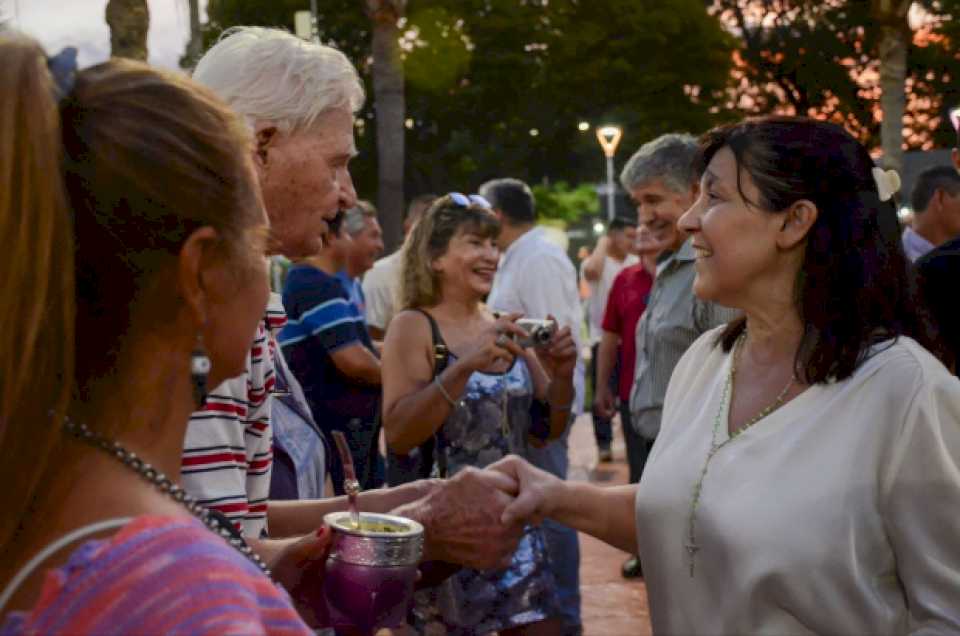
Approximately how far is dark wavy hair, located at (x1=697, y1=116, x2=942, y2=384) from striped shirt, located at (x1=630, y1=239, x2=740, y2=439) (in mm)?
2093

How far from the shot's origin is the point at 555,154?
133 feet

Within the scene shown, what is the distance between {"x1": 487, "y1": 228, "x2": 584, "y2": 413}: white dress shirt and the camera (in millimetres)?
7820

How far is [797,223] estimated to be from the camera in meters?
2.88

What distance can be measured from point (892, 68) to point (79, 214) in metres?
15.7

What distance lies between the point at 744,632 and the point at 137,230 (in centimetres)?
176

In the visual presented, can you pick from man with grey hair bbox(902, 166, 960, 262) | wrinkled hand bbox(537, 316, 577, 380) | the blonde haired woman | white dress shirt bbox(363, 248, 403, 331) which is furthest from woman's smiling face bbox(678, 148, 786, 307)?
white dress shirt bbox(363, 248, 403, 331)

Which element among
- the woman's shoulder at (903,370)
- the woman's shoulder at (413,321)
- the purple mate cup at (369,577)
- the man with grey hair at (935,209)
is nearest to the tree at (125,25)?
the woman's shoulder at (413,321)

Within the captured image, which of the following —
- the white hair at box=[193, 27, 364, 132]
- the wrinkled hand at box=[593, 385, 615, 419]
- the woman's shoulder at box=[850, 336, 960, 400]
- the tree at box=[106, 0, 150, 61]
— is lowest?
the wrinkled hand at box=[593, 385, 615, 419]

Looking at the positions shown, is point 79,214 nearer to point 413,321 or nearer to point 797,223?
point 797,223

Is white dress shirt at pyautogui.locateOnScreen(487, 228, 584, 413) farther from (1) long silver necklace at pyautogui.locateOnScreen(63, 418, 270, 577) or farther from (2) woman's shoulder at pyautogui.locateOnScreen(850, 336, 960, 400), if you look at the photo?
(1) long silver necklace at pyautogui.locateOnScreen(63, 418, 270, 577)

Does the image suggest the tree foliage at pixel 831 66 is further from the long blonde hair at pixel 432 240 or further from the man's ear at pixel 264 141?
the man's ear at pixel 264 141

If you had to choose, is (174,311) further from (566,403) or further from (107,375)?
(566,403)

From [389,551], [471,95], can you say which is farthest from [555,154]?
[389,551]

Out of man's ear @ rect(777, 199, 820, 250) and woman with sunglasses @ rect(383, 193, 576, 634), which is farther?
woman with sunglasses @ rect(383, 193, 576, 634)
